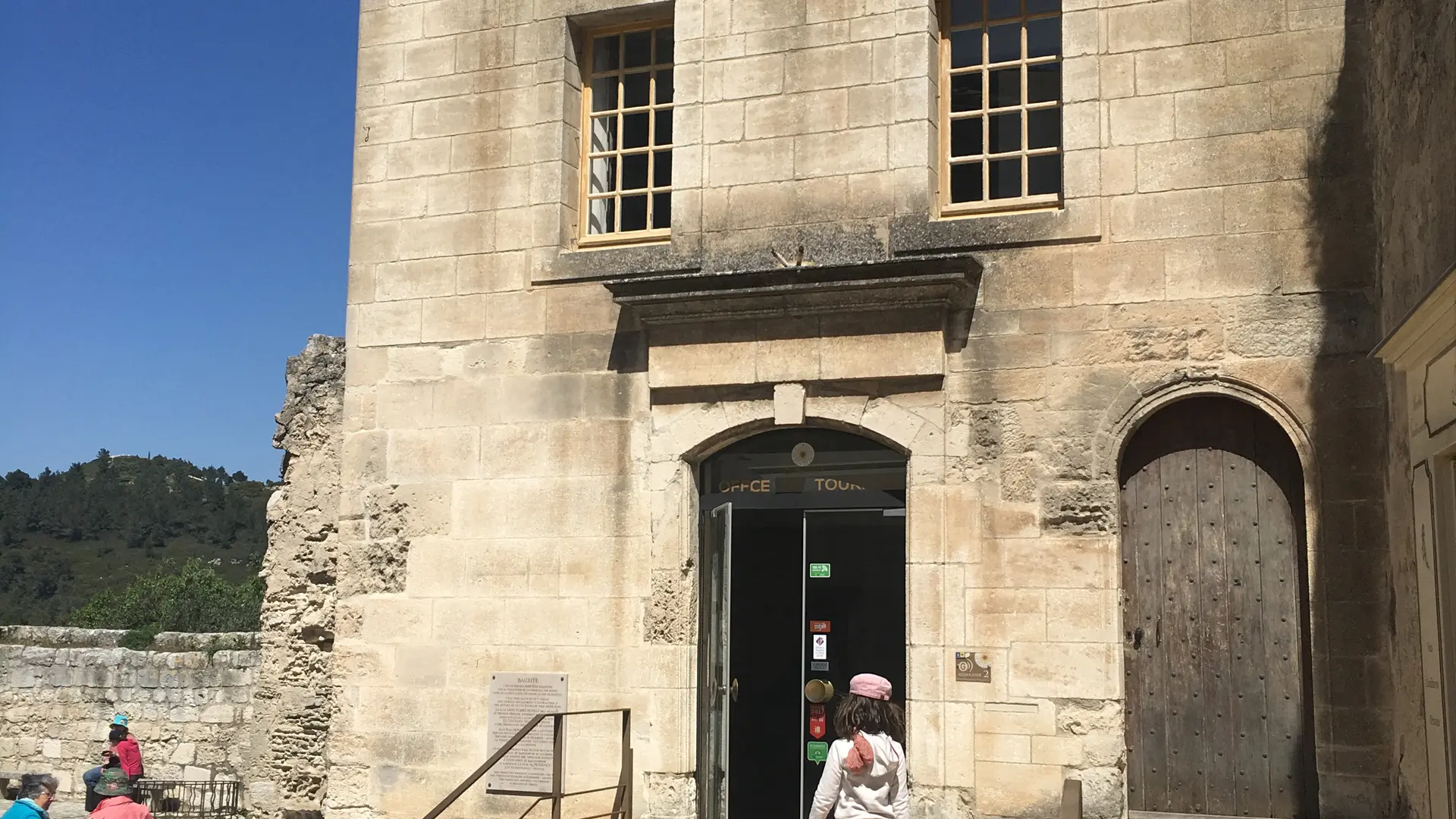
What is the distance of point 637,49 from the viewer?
9266 millimetres

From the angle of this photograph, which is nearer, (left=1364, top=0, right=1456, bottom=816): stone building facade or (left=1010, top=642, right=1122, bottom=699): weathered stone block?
(left=1364, top=0, right=1456, bottom=816): stone building facade

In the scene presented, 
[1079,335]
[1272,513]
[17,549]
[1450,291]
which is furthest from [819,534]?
[17,549]

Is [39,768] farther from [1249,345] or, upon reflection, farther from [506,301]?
[1249,345]

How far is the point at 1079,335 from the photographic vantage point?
7664 millimetres

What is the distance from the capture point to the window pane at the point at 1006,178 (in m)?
8.10

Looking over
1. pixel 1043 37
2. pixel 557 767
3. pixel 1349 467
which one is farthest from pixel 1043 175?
pixel 557 767

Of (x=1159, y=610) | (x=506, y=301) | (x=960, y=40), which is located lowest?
(x=1159, y=610)

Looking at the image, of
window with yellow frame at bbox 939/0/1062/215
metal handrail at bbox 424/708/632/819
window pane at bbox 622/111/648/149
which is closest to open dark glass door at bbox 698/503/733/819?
metal handrail at bbox 424/708/632/819

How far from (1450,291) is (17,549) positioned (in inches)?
2778

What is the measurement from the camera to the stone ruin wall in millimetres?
9469

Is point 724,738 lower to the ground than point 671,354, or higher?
lower

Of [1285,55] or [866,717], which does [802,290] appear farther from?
[866,717]

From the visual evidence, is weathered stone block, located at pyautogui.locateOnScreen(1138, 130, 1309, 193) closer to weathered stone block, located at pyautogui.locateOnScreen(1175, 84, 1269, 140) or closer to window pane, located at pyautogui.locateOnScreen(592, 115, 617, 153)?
weathered stone block, located at pyautogui.locateOnScreen(1175, 84, 1269, 140)

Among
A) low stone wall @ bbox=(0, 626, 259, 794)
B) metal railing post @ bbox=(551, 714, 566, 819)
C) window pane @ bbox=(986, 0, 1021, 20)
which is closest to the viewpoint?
metal railing post @ bbox=(551, 714, 566, 819)
